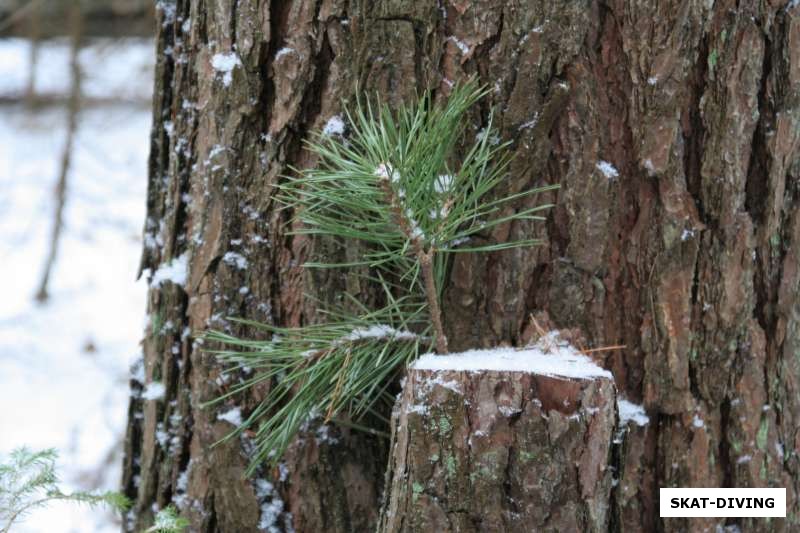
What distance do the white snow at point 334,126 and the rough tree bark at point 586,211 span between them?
13 millimetres

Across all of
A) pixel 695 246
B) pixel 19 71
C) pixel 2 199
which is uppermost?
pixel 19 71

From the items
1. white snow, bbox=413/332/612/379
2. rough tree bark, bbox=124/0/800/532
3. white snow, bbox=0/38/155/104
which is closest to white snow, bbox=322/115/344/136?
rough tree bark, bbox=124/0/800/532

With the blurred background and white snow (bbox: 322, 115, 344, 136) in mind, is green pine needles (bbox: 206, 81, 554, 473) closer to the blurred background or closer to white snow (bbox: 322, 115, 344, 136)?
white snow (bbox: 322, 115, 344, 136)

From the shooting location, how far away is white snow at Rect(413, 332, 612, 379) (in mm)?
900

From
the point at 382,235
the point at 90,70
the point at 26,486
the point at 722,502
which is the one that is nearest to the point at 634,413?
the point at 722,502

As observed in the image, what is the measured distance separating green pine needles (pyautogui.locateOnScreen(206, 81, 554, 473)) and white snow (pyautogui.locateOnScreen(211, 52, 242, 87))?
0.58 ft

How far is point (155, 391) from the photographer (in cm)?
124

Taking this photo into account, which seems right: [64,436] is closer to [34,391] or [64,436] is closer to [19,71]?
[34,391]

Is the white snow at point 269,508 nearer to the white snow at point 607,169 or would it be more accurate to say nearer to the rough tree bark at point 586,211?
the rough tree bark at point 586,211

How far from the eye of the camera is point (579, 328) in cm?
110

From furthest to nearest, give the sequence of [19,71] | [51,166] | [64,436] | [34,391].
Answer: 1. [19,71]
2. [51,166]
3. [34,391]
4. [64,436]

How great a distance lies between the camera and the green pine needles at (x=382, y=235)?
0.94 meters

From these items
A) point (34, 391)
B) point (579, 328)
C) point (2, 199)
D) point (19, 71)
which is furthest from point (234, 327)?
point (19, 71)

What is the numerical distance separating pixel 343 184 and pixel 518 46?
32 centimetres
